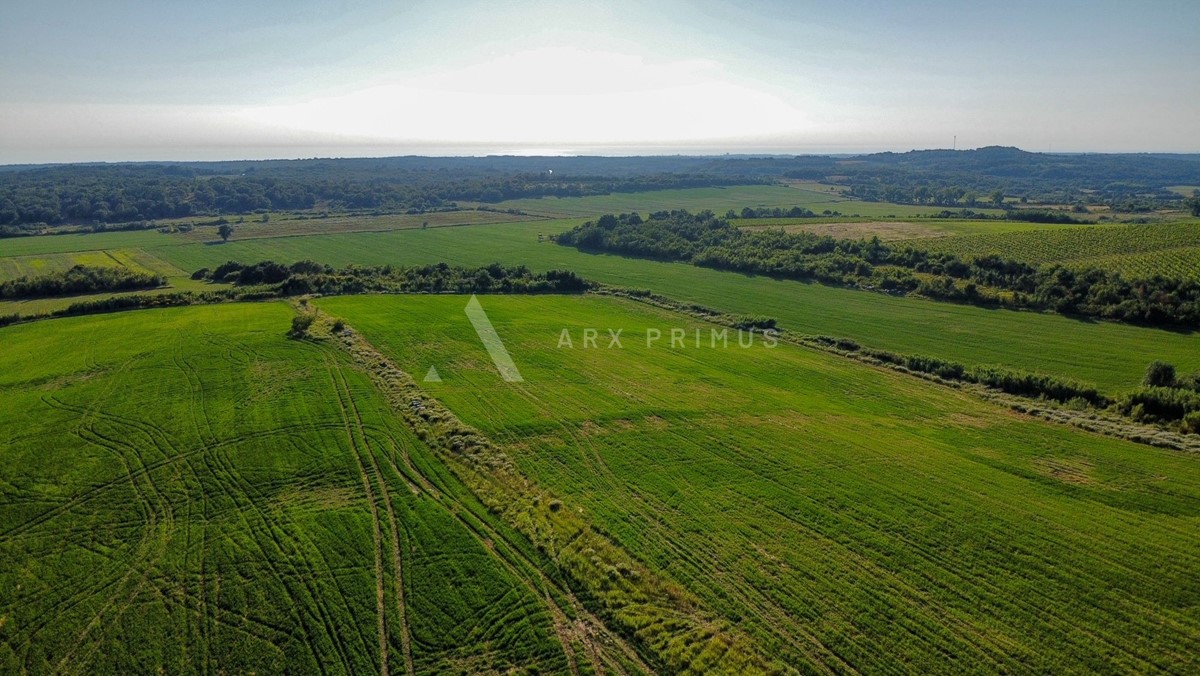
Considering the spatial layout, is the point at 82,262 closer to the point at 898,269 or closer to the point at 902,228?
the point at 898,269

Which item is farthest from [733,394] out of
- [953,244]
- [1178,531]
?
[953,244]

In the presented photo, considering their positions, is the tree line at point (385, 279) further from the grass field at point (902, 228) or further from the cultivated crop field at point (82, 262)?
the grass field at point (902, 228)

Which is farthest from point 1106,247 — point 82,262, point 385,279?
point 82,262

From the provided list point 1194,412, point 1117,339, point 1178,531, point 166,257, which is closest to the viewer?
point 1178,531

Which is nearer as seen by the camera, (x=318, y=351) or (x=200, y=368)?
(x=200, y=368)

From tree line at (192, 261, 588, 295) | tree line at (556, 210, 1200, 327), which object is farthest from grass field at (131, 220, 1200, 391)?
tree line at (192, 261, 588, 295)

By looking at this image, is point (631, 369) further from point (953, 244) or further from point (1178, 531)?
point (953, 244)

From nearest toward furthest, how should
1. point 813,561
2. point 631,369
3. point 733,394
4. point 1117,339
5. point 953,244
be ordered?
1. point 813,561
2. point 733,394
3. point 631,369
4. point 1117,339
5. point 953,244

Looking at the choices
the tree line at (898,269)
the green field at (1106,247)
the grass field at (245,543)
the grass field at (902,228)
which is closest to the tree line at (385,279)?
the tree line at (898,269)

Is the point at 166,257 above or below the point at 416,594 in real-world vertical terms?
above
